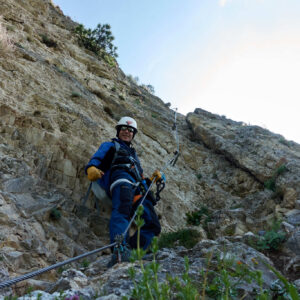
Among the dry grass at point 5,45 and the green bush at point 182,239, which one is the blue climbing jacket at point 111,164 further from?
the dry grass at point 5,45

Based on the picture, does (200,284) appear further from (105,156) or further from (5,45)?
(5,45)

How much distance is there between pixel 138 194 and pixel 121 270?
2.81 m

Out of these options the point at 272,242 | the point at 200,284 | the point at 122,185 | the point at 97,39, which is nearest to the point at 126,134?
the point at 122,185

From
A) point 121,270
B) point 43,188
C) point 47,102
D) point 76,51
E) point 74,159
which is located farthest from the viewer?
point 76,51

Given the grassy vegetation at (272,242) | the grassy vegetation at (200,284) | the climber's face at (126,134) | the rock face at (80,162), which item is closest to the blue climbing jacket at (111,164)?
the climber's face at (126,134)

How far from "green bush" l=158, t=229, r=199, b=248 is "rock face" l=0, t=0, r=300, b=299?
257mm

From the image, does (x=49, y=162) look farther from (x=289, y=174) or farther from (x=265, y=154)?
(x=265, y=154)

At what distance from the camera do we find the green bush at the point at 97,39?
14417 mm

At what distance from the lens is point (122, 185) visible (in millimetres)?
4582

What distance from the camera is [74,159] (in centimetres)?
614

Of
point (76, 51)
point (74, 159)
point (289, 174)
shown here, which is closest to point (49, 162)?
point (74, 159)

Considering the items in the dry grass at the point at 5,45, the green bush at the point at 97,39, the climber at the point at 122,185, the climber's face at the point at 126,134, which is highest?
the green bush at the point at 97,39

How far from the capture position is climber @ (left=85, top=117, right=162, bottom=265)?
427cm

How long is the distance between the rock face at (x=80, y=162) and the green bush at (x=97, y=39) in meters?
1.03
